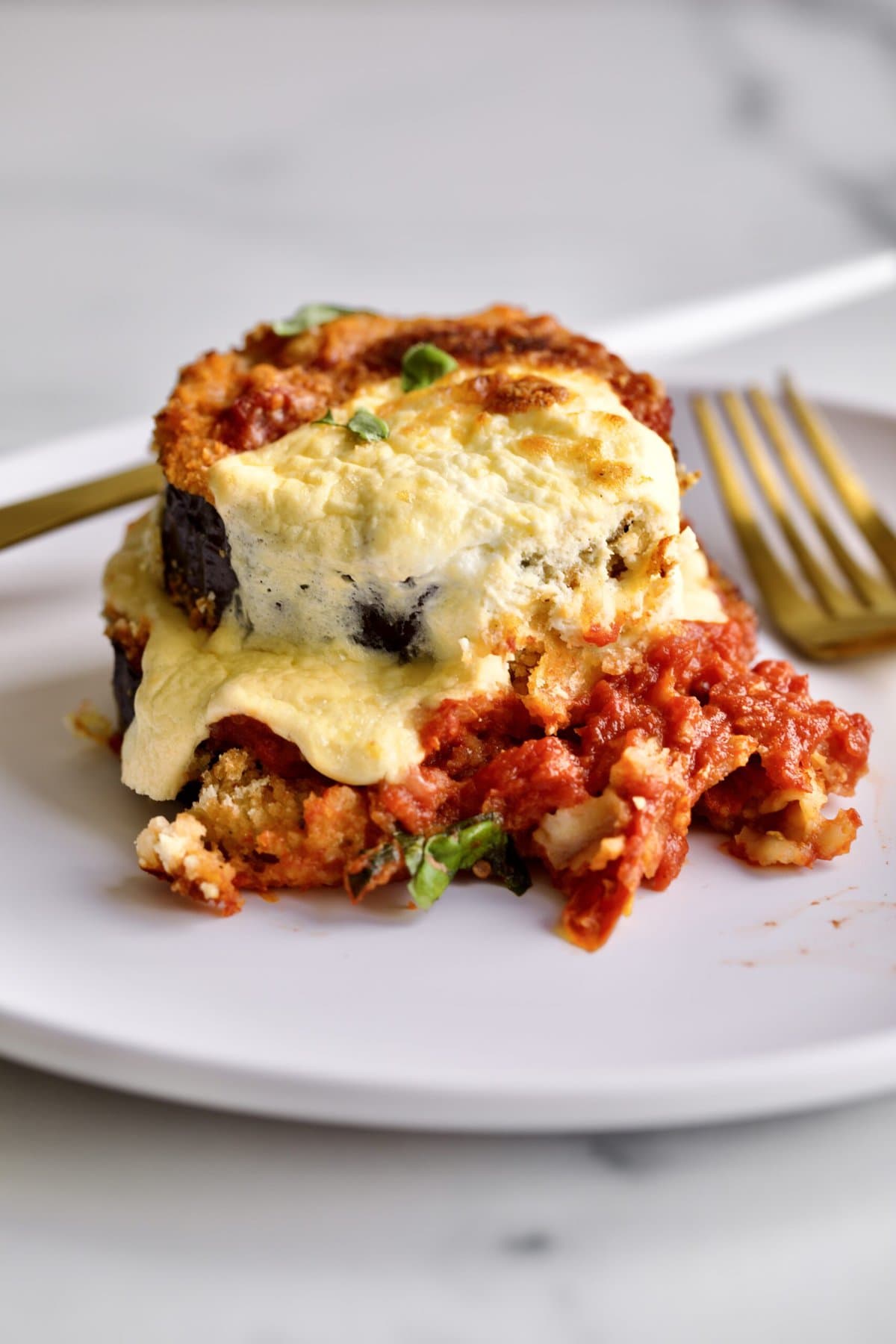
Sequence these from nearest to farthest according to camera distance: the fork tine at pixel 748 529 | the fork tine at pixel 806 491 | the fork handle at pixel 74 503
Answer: the fork handle at pixel 74 503 < the fork tine at pixel 748 529 < the fork tine at pixel 806 491

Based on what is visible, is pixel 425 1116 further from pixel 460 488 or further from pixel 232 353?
pixel 232 353

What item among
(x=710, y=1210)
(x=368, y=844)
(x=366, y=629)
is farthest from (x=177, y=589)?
(x=710, y=1210)

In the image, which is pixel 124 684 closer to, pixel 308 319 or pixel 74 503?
pixel 74 503

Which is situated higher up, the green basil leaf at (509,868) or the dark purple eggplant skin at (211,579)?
the dark purple eggplant skin at (211,579)

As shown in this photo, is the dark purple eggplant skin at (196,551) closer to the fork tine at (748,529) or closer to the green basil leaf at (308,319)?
the green basil leaf at (308,319)

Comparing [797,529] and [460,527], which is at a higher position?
[460,527]

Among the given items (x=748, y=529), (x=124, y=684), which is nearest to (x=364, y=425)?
(x=124, y=684)

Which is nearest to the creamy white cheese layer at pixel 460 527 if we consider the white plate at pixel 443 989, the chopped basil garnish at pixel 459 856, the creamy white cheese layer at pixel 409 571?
the creamy white cheese layer at pixel 409 571
